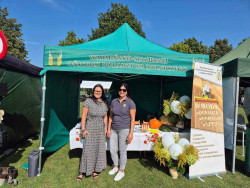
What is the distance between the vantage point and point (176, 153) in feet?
8.68

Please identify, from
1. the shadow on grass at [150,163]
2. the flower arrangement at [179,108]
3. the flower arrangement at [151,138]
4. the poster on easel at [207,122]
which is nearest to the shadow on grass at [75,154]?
the shadow on grass at [150,163]

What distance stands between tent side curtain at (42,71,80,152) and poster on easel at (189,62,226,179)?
2942 mm

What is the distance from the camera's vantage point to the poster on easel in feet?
9.53

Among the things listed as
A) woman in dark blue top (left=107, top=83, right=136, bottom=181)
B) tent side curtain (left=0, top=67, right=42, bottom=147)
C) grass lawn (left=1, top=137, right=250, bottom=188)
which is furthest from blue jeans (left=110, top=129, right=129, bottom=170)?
tent side curtain (left=0, top=67, right=42, bottom=147)

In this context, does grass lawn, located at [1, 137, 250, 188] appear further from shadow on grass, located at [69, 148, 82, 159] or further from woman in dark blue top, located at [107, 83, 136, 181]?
woman in dark blue top, located at [107, 83, 136, 181]

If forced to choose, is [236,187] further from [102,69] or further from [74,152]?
[74,152]

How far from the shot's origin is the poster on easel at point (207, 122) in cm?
291

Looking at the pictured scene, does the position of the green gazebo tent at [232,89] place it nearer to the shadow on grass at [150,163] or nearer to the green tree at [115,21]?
the shadow on grass at [150,163]

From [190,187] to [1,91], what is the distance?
11.2ft

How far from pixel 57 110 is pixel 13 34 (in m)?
22.5

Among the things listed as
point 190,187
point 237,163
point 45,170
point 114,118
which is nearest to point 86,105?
Answer: point 114,118

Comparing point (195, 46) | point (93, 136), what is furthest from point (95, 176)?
point (195, 46)

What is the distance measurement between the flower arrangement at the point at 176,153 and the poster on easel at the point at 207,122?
0.71ft

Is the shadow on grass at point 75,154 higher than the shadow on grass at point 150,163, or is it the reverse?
the shadow on grass at point 75,154
